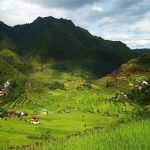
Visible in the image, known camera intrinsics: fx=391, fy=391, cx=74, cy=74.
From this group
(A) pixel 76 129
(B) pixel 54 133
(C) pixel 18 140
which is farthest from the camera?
(A) pixel 76 129

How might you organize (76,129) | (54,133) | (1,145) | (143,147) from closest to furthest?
(143,147)
(1,145)
(54,133)
(76,129)

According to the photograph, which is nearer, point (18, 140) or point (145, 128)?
point (145, 128)

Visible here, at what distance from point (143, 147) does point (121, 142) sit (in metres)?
5.47

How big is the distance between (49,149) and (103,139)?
10.2 meters

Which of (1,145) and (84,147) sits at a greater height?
(84,147)

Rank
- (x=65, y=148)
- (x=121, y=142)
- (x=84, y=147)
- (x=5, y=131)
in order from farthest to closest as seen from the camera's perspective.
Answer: (x=5, y=131), (x=65, y=148), (x=84, y=147), (x=121, y=142)

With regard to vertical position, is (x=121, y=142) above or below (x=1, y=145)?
above

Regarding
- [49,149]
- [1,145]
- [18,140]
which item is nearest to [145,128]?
[49,149]

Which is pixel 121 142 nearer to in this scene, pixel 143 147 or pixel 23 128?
pixel 143 147

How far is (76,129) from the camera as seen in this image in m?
197

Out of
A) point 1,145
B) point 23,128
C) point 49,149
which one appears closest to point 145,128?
point 49,149

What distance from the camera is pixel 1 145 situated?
129 m

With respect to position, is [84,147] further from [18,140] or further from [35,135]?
[35,135]

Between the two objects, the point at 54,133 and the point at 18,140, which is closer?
the point at 18,140
